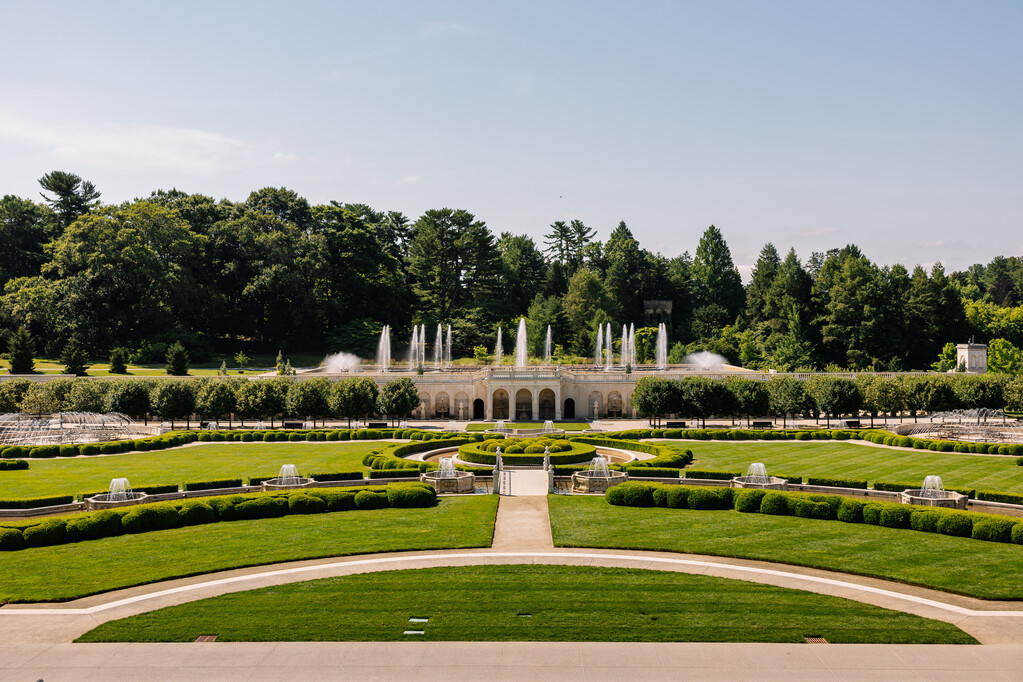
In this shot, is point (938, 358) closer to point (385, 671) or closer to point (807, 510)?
point (807, 510)

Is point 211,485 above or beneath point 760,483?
beneath

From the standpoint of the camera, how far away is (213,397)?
65.7 meters

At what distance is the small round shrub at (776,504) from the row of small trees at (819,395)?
34519mm

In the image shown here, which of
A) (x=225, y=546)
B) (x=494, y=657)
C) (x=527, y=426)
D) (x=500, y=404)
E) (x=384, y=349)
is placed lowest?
(x=494, y=657)

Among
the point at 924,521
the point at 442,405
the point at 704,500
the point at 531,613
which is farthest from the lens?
the point at 442,405

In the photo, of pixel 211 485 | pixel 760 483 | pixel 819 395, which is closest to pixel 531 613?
pixel 760 483

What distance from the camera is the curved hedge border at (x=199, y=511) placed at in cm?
2759

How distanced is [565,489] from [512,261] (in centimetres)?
10017

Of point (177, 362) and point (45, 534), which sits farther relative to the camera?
point (177, 362)

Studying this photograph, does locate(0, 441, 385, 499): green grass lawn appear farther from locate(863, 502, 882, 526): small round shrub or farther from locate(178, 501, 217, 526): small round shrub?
locate(863, 502, 882, 526): small round shrub

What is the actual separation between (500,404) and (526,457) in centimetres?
3880

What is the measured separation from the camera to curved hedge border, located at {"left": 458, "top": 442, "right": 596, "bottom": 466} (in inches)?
1750

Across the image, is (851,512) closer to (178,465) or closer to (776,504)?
(776,504)

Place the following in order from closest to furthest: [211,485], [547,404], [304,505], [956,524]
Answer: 1. [956,524]
2. [304,505]
3. [211,485]
4. [547,404]
